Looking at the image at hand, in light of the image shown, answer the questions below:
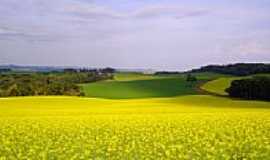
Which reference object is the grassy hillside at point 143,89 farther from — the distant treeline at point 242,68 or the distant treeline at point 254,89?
the distant treeline at point 254,89

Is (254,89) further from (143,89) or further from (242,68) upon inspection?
(242,68)

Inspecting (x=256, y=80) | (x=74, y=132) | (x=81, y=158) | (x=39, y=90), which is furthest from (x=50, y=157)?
(x=39, y=90)

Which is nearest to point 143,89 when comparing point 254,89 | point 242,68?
point 254,89

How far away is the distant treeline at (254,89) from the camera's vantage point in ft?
191

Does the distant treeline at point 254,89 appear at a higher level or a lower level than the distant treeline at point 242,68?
lower

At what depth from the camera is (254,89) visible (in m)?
59.1

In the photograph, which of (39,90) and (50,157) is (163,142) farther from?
(39,90)

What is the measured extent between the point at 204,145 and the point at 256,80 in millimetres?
46849

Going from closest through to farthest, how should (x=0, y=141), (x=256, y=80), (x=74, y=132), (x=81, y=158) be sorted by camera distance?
(x=81, y=158), (x=0, y=141), (x=74, y=132), (x=256, y=80)

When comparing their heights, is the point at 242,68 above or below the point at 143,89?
above

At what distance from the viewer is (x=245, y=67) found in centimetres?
11231

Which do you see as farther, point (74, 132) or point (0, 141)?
point (74, 132)

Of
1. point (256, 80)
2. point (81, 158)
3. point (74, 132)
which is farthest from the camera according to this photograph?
point (256, 80)

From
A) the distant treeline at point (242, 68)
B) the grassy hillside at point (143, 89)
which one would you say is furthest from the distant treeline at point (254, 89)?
the distant treeline at point (242, 68)
